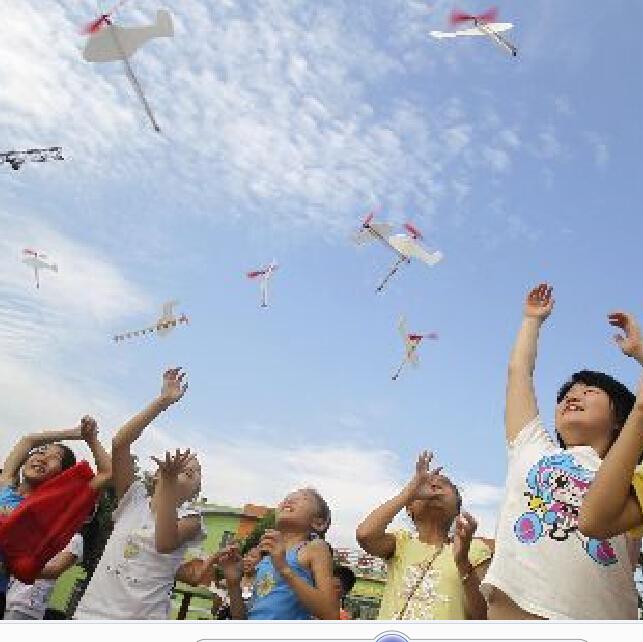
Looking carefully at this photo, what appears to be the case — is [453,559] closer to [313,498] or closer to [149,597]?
[313,498]

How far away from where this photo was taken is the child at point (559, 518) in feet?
8.66

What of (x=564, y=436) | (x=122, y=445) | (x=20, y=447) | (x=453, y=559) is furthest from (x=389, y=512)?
(x=20, y=447)

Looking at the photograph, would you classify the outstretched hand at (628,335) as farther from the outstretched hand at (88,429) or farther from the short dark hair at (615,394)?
the outstretched hand at (88,429)

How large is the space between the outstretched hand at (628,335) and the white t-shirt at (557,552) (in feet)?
1.63

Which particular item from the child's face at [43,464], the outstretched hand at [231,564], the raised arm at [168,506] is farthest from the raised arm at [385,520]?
the child's face at [43,464]

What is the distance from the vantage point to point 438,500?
4.06 metres

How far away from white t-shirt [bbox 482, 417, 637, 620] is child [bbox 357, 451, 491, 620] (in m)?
0.65

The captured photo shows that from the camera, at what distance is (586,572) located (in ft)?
8.68

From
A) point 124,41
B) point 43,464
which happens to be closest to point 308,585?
point 43,464

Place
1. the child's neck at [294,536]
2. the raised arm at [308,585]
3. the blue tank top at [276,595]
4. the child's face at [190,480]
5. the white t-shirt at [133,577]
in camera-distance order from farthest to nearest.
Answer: the child's face at [190,480]
the white t-shirt at [133,577]
the child's neck at [294,536]
the blue tank top at [276,595]
the raised arm at [308,585]

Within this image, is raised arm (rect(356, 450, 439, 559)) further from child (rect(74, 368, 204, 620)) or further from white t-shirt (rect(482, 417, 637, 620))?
child (rect(74, 368, 204, 620))

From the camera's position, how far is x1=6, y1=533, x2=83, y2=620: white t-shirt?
18.2ft

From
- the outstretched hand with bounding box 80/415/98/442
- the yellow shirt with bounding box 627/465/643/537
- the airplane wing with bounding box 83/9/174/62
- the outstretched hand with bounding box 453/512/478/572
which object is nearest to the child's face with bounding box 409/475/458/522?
the outstretched hand with bounding box 453/512/478/572
